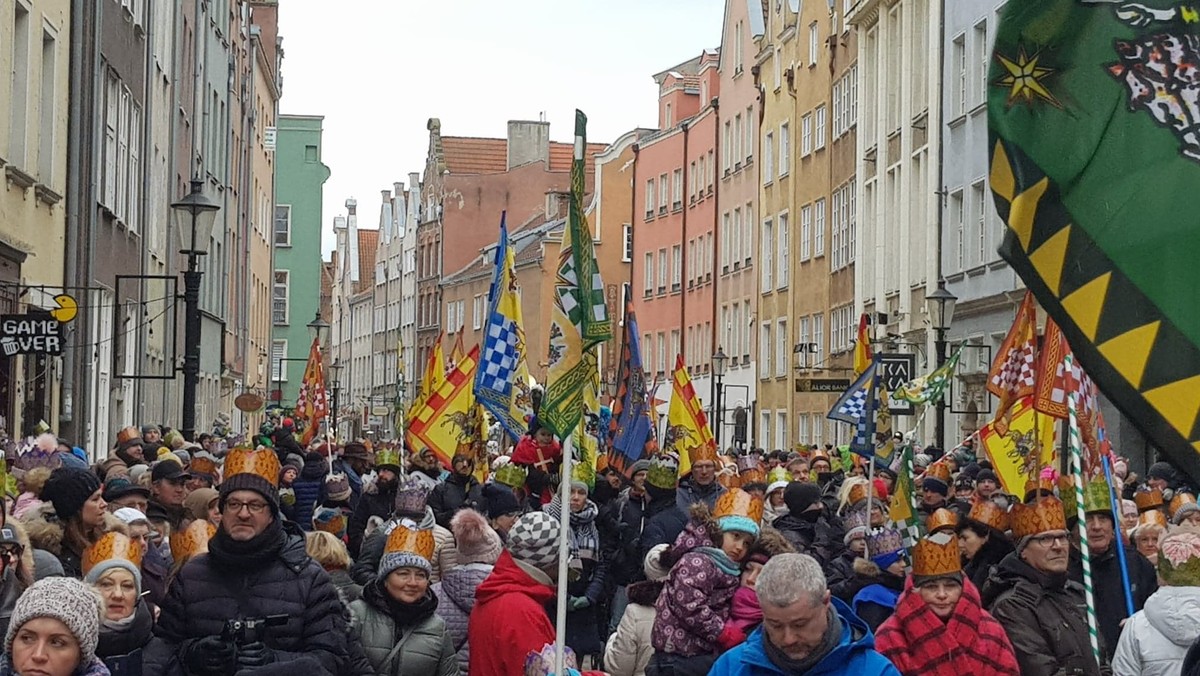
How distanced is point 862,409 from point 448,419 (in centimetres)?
467

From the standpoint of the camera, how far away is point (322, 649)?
759cm

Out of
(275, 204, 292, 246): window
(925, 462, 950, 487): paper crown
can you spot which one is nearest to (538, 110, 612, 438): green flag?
(925, 462, 950, 487): paper crown

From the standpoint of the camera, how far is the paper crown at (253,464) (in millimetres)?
7891

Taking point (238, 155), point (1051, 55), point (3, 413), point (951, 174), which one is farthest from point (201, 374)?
point (1051, 55)

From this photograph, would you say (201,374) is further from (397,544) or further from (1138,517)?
(397,544)

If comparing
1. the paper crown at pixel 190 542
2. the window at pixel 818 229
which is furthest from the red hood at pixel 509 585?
the window at pixel 818 229

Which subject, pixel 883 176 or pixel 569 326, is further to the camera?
pixel 883 176

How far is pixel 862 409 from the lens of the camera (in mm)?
20219

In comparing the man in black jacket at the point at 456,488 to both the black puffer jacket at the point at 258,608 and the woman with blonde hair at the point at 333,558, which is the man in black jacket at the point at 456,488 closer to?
the woman with blonde hair at the point at 333,558

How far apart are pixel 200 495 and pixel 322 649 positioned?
4.32 meters

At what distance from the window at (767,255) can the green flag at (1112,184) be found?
55.4 metres

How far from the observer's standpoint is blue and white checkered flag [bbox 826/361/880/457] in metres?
17.7

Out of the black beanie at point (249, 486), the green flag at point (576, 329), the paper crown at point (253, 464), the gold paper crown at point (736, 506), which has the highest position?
the green flag at point (576, 329)

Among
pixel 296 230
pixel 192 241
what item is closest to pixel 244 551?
pixel 192 241
